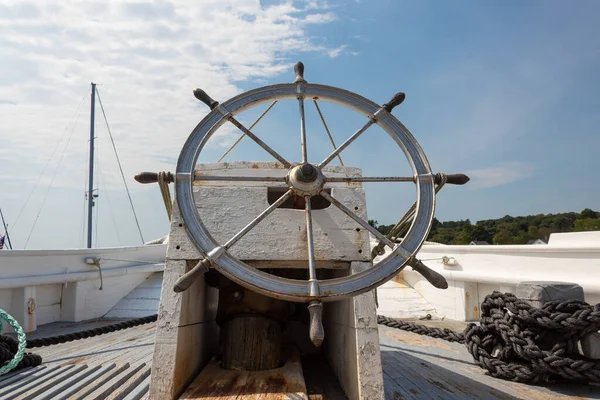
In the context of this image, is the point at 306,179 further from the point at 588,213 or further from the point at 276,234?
the point at 588,213

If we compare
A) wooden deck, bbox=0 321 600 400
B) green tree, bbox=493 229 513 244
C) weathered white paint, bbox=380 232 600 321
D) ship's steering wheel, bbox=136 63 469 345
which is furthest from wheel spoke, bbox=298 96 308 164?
green tree, bbox=493 229 513 244

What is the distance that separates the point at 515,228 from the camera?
3888 cm

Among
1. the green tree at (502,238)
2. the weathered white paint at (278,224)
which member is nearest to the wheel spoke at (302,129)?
the weathered white paint at (278,224)

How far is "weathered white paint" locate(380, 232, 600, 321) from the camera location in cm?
320

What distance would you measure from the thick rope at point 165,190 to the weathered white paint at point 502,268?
111 inches

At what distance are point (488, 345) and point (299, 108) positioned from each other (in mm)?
1724

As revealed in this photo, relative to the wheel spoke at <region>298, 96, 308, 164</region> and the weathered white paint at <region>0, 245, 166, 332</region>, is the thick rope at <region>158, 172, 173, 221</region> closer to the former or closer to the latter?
the wheel spoke at <region>298, 96, 308, 164</region>

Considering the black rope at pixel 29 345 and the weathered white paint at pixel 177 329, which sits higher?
the weathered white paint at pixel 177 329

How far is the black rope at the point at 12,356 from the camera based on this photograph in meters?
2.40

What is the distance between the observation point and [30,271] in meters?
3.88

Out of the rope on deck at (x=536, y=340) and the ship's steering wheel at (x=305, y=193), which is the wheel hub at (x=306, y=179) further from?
the rope on deck at (x=536, y=340)

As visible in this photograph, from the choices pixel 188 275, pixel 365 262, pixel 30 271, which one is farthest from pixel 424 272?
pixel 30 271

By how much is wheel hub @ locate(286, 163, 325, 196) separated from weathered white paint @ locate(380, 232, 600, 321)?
2440 millimetres

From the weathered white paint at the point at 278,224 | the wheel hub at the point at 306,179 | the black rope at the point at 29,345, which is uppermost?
the wheel hub at the point at 306,179
